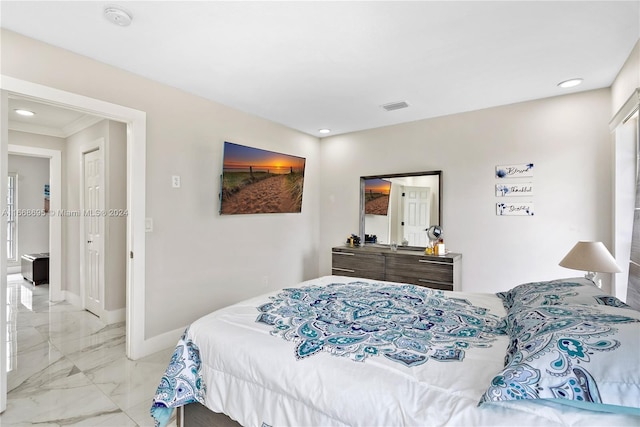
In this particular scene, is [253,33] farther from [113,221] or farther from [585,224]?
[585,224]

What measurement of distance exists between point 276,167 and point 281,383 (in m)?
3.10

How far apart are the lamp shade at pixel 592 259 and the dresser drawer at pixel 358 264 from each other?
1941 millimetres

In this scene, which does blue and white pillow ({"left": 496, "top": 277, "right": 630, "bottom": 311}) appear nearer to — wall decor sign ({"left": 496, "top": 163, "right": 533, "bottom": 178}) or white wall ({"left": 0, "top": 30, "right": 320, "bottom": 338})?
wall decor sign ({"left": 496, "top": 163, "right": 533, "bottom": 178})

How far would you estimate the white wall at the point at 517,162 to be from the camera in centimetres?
311

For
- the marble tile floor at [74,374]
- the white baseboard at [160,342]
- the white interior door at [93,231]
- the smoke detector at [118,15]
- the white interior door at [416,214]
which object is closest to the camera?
the smoke detector at [118,15]

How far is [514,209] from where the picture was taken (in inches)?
136

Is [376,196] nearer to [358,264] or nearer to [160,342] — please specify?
[358,264]

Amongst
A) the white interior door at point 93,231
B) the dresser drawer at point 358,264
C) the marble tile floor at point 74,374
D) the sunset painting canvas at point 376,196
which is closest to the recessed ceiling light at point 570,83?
the sunset painting canvas at point 376,196

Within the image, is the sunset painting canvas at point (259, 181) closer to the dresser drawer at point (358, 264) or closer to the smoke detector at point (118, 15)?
the dresser drawer at point (358, 264)

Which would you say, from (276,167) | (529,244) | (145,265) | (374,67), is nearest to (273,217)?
(276,167)

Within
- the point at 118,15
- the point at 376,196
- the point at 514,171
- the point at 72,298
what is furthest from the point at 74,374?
the point at 514,171

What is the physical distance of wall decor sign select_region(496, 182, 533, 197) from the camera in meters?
3.39

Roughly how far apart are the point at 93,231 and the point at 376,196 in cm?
381

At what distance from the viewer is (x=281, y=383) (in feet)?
4.24
